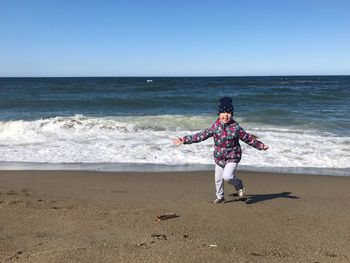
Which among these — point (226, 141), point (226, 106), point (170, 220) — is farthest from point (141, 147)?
point (170, 220)

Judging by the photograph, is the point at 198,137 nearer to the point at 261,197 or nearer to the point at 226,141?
the point at 226,141

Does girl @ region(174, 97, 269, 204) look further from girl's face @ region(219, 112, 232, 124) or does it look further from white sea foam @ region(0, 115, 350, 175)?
white sea foam @ region(0, 115, 350, 175)

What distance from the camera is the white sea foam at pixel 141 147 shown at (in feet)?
27.6

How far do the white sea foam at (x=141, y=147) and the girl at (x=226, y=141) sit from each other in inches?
116

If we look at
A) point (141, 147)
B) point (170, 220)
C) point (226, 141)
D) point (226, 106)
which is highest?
point (226, 106)

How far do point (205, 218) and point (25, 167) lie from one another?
4.60 metres

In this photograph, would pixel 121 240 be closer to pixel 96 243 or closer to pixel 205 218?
pixel 96 243

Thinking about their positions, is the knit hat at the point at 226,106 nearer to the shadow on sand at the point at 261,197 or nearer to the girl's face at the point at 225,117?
the girl's face at the point at 225,117

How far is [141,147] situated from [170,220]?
5.51m

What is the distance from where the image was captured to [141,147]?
9.77m

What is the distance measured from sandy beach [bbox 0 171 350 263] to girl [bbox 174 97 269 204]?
0.37 m

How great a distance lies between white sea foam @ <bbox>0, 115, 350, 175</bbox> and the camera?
8.41 meters

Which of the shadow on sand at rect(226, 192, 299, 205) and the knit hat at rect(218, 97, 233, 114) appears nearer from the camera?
the knit hat at rect(218, 97, 233, 114)

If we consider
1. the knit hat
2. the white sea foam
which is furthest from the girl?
the white sea foam
